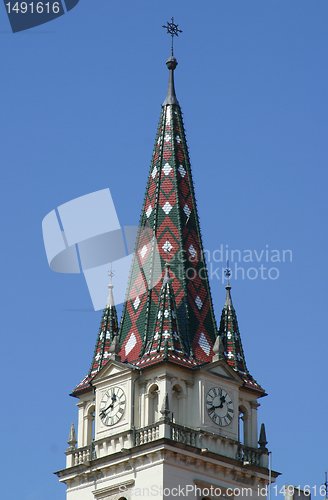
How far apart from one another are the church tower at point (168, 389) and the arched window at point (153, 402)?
0.16ft

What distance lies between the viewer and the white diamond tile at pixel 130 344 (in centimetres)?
6162

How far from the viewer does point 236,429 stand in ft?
197

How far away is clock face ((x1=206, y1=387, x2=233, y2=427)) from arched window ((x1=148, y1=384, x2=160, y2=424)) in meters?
2.17

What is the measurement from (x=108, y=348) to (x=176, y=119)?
477 inches

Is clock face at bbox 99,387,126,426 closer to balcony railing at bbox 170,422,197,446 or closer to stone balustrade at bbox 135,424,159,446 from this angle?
stone balustrade at bbox 135,424,159,446

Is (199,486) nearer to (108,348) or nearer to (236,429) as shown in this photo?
(236,429)

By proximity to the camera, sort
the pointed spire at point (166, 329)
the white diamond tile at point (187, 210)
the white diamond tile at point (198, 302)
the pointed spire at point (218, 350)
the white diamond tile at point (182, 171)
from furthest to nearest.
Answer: the white diamond tile at point (182, 171) < the white diamond tile at point (187, 210) < the white diamond tile at point (198, 302) < the pointed spire at point (218, 350) < the pointed spire at point (166, 329)

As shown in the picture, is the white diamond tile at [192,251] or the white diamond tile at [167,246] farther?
the white diamond tile at [192,251]

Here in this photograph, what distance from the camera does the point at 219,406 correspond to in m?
59.4

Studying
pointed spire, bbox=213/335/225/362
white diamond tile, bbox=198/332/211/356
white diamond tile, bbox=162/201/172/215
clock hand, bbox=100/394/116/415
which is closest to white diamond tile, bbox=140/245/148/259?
white diamond tile, bbox=162/201/172/215

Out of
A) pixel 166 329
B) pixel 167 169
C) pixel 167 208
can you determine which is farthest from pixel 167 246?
pixel 166 329

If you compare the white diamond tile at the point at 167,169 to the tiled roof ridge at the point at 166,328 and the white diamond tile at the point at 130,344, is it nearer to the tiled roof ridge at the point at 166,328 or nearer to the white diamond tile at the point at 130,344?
the tiled roof ridge at the point at 166,328

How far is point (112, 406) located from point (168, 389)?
2.87m

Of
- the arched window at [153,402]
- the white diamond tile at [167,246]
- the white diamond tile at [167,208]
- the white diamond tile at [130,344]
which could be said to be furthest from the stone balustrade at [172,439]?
the white diamond tile at [167,208]
